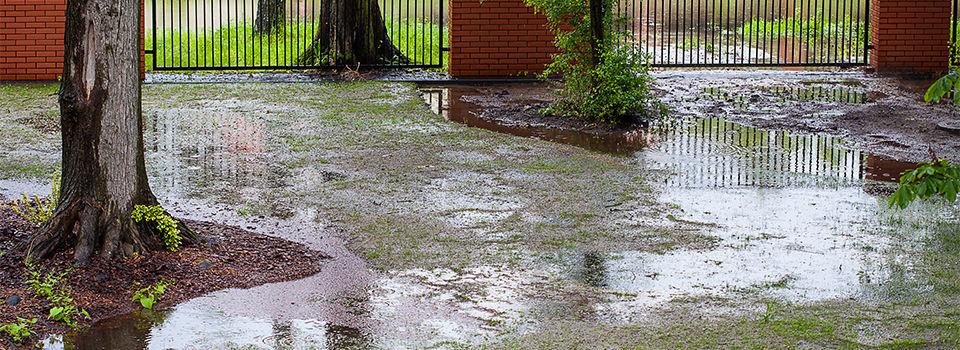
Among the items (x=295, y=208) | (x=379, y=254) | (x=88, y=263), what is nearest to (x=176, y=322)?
(x=88, y=263)

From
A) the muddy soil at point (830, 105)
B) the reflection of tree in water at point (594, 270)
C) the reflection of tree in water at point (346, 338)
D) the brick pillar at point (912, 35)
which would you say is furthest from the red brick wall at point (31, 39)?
the brick pillar at point (912, 35)

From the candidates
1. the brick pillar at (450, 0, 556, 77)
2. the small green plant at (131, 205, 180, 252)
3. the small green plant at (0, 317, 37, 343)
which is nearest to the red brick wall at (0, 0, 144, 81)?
the brick pillar at (450, 0, 556, 77)

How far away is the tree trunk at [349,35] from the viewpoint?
1700cm

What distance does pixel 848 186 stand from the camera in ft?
31.2

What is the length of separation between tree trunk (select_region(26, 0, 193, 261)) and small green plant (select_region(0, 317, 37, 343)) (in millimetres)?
957

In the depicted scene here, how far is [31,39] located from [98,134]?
9.51 meters

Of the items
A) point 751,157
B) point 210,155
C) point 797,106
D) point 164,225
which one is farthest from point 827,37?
point 164,225

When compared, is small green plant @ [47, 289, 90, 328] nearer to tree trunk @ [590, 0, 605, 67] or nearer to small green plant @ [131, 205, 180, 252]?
small green plant @ [131, 205, 180, 252]

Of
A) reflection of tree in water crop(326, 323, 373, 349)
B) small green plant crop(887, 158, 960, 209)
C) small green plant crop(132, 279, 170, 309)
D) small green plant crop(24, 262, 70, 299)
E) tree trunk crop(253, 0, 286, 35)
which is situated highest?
tree trunk crop(253, 0, 286, 35)

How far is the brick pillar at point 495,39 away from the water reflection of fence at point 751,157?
4.23 meters

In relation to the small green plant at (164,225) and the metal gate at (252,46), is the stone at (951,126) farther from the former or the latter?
the small green plant at (164,225)

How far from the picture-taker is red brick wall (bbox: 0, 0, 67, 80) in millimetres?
15306

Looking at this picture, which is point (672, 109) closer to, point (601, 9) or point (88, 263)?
point (601, 9)

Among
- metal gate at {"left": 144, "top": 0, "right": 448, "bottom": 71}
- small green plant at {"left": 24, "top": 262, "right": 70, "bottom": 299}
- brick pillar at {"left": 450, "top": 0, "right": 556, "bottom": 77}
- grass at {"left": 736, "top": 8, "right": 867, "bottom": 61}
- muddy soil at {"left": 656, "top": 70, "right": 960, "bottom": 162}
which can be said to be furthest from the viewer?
grass at {"left": 736, "top": 8, "right": 867, "bottom": 61}
